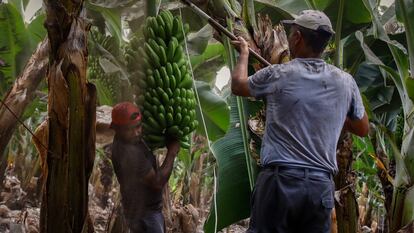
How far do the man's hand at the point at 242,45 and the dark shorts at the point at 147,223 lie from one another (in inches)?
18.6

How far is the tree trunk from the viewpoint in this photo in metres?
1.91

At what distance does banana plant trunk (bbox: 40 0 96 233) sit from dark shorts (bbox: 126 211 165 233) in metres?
0.12

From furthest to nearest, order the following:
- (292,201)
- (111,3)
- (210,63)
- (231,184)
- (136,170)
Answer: (210,63)
(231,184)
(111,3)
(136,170)
(292,201)

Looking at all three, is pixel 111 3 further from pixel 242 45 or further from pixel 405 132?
pixel 405 132

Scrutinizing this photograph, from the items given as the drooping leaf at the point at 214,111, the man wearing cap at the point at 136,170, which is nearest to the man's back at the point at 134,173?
the man wearing cap at the point at 136,170

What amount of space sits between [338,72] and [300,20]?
0.57ft

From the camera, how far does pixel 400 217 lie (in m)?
2.24

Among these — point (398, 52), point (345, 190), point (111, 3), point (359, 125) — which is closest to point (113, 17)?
point (111, 3)

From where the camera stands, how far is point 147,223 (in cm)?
153

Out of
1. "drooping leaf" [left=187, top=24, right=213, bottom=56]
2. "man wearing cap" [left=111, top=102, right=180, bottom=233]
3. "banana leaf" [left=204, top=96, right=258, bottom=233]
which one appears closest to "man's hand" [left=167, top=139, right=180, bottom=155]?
"man wearing cap" [left=111, top=102, right=180, bottom=233]

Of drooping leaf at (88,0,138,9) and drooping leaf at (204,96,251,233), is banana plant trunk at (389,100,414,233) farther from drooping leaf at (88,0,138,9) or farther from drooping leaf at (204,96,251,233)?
drooping leaf at (88,0,138,9)

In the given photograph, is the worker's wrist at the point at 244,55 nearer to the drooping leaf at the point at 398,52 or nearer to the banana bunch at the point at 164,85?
the banana bunch at the point at 164,85

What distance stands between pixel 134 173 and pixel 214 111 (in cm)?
83

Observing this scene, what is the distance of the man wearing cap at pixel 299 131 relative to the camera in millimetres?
1440
